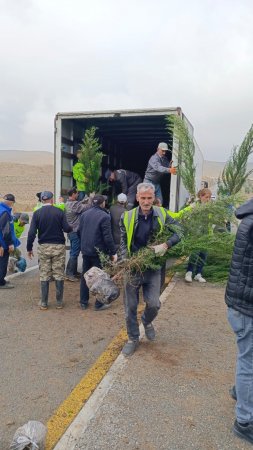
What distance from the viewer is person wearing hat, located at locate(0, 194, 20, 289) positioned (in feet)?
21.8

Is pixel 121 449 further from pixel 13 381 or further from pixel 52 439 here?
pixel 13 381

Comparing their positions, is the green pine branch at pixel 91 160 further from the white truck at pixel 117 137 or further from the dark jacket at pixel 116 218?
the dark jacket at pixel 116 218

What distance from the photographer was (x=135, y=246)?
4.18 m

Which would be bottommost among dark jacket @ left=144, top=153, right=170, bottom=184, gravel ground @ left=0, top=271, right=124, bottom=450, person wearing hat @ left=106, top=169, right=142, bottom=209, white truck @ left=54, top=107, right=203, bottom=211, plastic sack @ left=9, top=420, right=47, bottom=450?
gravel ground @ left=0, top=271, right=124, bottom=450

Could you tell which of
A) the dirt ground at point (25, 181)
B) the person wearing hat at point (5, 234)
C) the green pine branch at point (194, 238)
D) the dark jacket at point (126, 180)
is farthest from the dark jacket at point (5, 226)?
the dirt ground at point (25, 181)

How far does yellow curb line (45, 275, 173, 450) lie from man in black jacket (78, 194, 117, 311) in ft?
4.88

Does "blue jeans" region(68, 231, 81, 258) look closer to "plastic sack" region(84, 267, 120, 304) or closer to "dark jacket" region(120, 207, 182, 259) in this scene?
"dark jacket" region(120, 207, 182, 259)

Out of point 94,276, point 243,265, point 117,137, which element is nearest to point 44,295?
point 94,276

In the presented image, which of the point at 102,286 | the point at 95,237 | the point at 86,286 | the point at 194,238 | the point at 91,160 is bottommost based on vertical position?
the point at 86,286

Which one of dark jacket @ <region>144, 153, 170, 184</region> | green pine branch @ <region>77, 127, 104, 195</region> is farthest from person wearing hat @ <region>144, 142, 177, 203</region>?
green pine branch @ <region>77, 127, 104, 195</region>

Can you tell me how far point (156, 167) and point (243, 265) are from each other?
466 cm

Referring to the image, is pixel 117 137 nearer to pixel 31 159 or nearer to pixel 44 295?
pixel 44 295

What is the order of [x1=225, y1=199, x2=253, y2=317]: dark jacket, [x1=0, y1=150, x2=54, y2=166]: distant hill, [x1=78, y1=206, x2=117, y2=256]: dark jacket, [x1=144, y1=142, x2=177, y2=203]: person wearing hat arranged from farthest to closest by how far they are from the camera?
[x1=0, y1=150, x2=54, y2=166]: distant hill, [x1=144, y1=142, x2=177, y2=203]: person wearing hat, [x1=78, y1=206, x2=117, y2=256]: dark jacket, [x1=225, y1=199, x2=253, y2=317]: dark jacket

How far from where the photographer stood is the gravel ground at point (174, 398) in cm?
273
